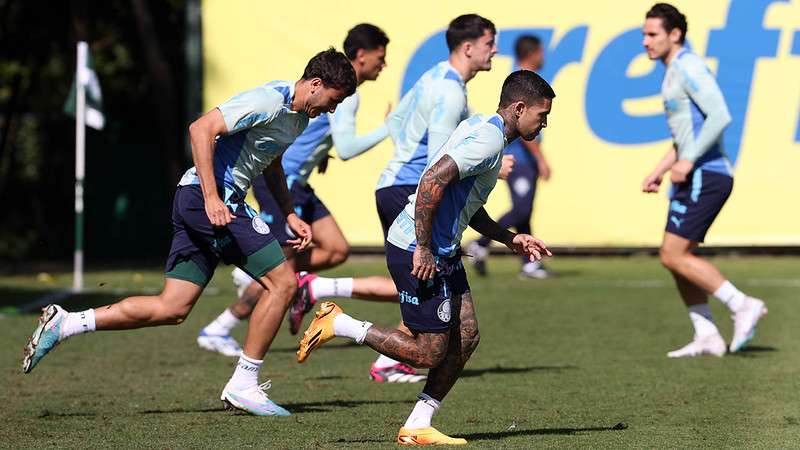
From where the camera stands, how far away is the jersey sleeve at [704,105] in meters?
10.0

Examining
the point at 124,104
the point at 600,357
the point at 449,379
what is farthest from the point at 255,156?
the point at 124,104

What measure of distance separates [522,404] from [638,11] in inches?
437

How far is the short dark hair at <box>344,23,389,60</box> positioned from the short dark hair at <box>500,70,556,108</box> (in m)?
2.93

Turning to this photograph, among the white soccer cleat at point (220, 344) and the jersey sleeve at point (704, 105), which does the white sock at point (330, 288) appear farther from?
the jersey sleeve at point (704, 105)

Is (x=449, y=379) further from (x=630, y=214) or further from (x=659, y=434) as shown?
(x=630, y=214)

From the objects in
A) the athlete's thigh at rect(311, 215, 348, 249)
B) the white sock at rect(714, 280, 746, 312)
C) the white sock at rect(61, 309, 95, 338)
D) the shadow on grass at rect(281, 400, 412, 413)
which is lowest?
the shadow on grass at rect(281, 400, 412, 413)

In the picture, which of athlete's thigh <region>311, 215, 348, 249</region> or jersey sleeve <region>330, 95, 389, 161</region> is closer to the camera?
jersey sleeve <region>330, 95, 389, 161</region>

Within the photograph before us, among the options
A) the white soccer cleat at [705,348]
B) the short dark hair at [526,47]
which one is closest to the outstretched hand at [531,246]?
the white soccer cleat at [705,348]

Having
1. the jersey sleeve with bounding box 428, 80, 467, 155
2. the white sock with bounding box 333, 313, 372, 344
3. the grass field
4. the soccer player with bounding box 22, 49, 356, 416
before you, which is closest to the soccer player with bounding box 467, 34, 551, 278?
the grass field

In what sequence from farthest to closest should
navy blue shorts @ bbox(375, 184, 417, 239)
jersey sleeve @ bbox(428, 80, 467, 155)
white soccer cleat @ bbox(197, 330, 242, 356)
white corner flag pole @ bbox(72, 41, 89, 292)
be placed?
white corner flag pole @ bbox(72, 41, 89, 292) → white soccer cleat @ bbox(197, 330, 242, 356) → navy blue shorts @ bbox(375, 184, 417, 239) → jersey sleeve @ bbox(428, 80, 467, 155)

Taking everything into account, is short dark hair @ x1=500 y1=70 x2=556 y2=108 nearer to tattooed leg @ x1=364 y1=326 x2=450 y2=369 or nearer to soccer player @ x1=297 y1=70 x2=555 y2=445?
soccer player @ x1=297 y1=70 x2=555 y2=445

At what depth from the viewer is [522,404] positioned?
8.01 m

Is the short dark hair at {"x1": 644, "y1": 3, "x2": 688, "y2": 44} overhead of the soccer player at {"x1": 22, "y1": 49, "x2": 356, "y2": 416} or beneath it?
overhead

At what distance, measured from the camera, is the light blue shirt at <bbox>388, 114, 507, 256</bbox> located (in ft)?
21.0
